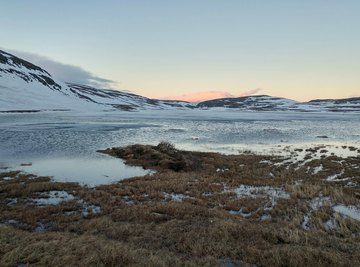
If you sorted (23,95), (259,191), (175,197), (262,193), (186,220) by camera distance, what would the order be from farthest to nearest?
(23,95)
(259,191)
(262,193)
(175,197)
(186,220)

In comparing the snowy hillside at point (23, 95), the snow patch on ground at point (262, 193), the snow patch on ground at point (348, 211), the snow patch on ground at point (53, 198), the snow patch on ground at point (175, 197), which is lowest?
the snow patch on ground at point (53, 198)

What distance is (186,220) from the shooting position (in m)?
12.9

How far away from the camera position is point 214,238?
11.0 metres

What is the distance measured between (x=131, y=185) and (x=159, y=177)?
3166 millimetres

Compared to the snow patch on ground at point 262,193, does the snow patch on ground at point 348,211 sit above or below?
above

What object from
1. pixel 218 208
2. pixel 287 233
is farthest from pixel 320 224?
pixel 218 208

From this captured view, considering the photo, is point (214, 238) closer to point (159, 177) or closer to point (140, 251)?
point (140, 251)

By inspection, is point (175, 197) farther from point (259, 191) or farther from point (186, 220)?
point (259, 191)

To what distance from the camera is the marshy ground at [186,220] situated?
30.4 feet

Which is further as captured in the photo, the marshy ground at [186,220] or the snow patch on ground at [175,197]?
the snow patch on ground at [175,197]

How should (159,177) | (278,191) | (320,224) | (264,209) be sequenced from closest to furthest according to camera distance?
(320,224) → (264,209) → (278,191) → (159,177)

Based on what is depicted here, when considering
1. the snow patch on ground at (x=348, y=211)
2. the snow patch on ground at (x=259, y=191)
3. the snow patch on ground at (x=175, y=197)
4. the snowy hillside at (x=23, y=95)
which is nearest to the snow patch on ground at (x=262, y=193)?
the snow patch on ground at (x=259, y=191)

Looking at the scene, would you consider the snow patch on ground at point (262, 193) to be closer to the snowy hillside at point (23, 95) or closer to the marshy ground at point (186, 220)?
the marshy ground at point (186, 220)

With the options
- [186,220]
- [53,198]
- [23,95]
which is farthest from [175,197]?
[23,95]
